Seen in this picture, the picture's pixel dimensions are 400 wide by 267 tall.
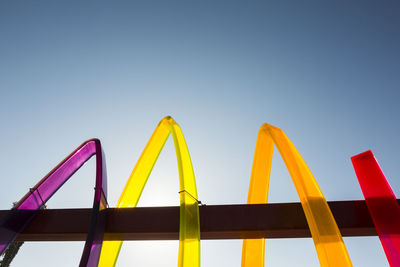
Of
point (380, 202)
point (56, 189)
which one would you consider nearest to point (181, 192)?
point (56, 189)

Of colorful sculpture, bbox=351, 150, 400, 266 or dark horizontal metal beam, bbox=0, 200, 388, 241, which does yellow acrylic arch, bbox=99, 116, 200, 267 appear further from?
colorful sculpture, bbox=351, 150, 400, 266

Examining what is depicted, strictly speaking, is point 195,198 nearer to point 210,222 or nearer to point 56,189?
point 210,222

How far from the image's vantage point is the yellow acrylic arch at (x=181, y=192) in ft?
6.52

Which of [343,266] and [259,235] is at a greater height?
[259,235]

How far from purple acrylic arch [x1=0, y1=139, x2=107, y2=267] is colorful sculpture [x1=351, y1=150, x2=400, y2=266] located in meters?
1.87

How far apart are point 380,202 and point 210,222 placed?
120 centimetres

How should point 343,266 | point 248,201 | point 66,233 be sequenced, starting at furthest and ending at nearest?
1. point 248,201
2. point 66,233
3. point 343,266

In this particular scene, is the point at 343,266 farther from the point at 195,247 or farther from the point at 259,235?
the point at 195,247

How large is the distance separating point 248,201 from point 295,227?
58cm

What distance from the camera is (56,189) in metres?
2.66

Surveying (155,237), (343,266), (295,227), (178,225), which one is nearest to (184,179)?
(178,225)

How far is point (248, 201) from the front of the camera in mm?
2676

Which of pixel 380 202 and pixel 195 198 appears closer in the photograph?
pixel 380 202

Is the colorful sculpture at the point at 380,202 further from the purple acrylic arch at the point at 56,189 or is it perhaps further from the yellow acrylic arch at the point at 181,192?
the purple acrylic arch at the point at 56,189
